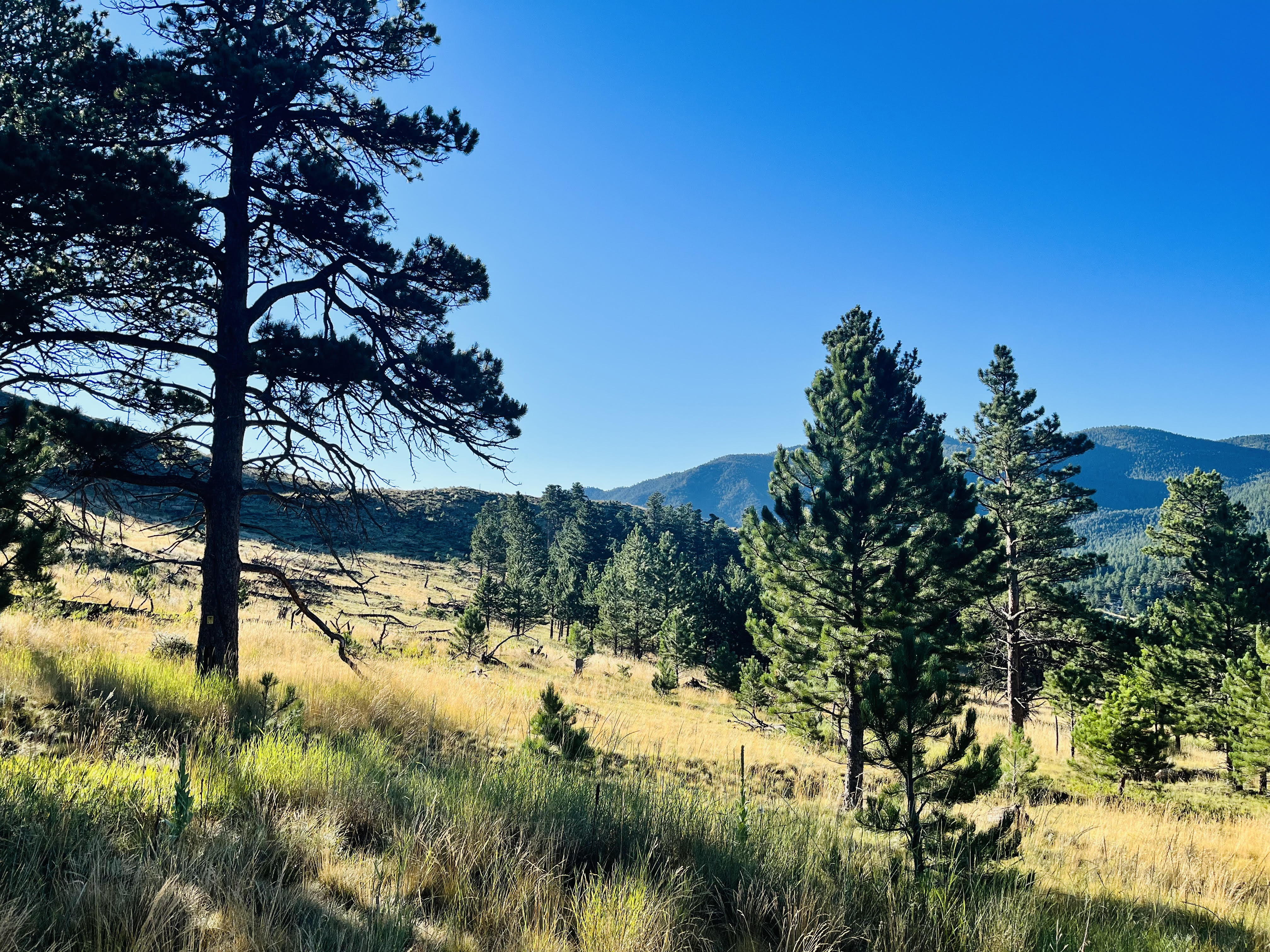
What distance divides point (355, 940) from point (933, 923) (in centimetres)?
267

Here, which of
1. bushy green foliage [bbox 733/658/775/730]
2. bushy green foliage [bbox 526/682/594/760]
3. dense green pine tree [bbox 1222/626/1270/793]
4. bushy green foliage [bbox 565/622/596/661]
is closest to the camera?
bushy green foliage [bbox 526/682/594/760]

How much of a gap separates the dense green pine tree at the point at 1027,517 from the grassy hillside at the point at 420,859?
18.3 meters

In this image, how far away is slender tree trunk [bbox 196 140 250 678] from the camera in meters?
6.74

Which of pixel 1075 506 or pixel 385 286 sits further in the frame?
pixel 1075 506

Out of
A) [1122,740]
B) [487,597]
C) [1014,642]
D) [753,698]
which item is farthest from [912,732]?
[487,597]

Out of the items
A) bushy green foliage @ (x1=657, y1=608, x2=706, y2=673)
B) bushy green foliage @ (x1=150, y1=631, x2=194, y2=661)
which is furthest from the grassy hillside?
bushy green foliage @ (x1=657, y1=608, x2=706, y2=673)

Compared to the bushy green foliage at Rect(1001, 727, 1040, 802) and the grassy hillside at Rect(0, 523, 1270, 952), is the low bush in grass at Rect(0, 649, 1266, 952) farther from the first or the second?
the bushy green foliage at Rect(1001, 727, 1040, 802)

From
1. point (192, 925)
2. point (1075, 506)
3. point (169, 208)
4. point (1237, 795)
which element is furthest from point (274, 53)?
point (1075, 506)

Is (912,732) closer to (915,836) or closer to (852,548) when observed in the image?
(915,836)

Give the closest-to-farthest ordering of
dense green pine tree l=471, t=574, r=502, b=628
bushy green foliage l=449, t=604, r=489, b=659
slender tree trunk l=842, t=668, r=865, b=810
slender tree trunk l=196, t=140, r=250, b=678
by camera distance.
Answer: slender tree trunk l=196, t=140, r=250, b=678
slender tree trunk l=842, t=668, r=865, b=810
bushy green foliage l=449, t=604, r=489, b=659
dense green pine tree l=471, t=574, r=502, b=628

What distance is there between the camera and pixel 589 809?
3740 millimetres

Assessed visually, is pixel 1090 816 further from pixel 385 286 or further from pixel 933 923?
pixel 385 286

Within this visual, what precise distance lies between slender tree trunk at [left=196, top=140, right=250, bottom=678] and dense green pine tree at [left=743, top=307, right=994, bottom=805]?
420 inches

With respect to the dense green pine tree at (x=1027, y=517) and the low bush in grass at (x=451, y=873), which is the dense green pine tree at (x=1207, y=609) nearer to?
the dense green pine tree at (x=1027, y=517)
